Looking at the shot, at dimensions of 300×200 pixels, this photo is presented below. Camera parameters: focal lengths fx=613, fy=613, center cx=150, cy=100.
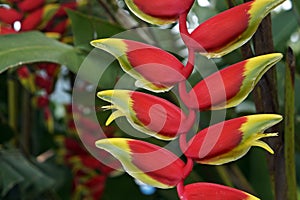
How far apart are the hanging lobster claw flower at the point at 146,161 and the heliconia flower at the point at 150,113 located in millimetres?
11

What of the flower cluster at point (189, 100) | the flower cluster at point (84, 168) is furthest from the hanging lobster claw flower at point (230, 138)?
the flower cluster at point (84, 168)

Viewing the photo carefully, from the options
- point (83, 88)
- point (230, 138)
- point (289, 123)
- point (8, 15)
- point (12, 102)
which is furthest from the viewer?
point (12, 102)

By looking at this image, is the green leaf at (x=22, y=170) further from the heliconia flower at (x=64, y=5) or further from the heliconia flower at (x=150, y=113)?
the heliconia flower at (x=150, y=113)

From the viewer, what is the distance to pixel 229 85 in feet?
1.13

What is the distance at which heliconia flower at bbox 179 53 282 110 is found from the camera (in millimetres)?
342

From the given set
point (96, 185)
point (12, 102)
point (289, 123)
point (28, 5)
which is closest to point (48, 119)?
point (12, 102)

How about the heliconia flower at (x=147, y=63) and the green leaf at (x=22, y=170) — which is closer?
the heliconia flower at (x=147, y=63)

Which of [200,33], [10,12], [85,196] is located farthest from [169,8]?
[85,196]

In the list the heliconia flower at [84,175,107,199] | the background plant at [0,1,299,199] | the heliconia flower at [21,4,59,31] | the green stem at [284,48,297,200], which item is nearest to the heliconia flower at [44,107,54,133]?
the background plant at [0,1,299,199]

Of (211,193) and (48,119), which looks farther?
(48,119)

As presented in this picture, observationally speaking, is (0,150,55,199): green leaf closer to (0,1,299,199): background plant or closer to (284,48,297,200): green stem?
(0,1,299,199): background plant

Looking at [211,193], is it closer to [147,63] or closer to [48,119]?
[147,63]

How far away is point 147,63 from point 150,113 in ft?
0.10

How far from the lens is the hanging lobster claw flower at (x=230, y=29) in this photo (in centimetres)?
34
